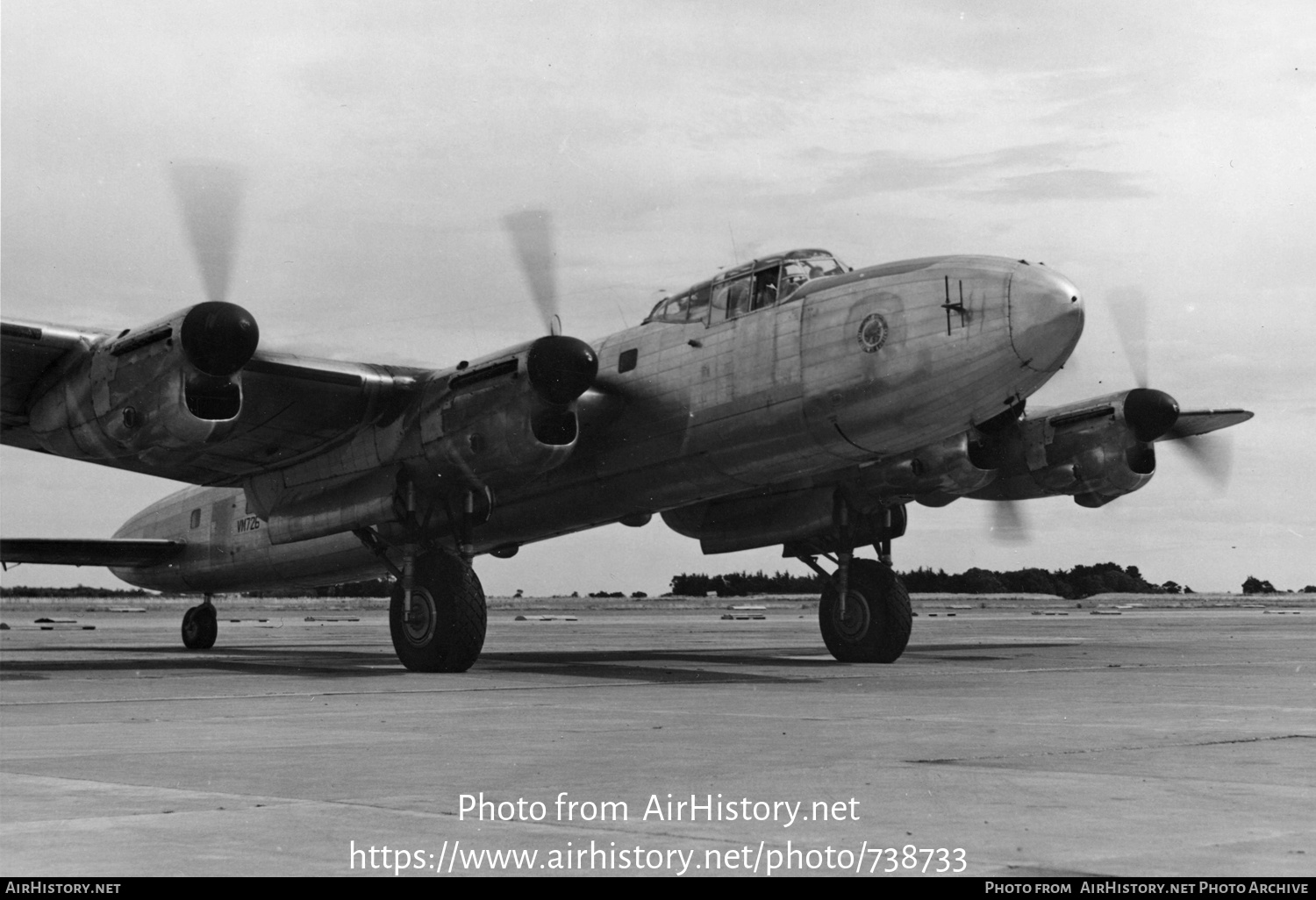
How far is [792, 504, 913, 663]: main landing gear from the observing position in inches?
886

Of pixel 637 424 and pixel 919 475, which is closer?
pixel 637 424

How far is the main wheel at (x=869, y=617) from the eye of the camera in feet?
73.7

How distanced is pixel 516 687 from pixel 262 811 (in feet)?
32.5

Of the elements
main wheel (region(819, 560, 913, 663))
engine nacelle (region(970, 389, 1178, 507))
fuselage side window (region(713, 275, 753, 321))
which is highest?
fuselage side window (region(713, 275, 753, 321))

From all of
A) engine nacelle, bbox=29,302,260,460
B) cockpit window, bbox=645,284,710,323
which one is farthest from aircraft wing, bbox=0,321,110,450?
cockpit window, bbox=645,284,710,323

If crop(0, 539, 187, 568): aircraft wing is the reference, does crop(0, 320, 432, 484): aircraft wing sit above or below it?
above

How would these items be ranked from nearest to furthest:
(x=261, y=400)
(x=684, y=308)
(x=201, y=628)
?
(x=684, y=308), (x=261, y=400), (x=201, y=628)

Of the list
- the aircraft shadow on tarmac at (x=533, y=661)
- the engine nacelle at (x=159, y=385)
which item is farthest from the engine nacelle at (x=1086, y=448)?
the engine nacelle at (x=159, y=385)

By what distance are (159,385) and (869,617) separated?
454 inches

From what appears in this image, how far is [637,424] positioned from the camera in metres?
19.3

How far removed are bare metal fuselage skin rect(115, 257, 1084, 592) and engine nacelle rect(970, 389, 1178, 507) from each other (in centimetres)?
530

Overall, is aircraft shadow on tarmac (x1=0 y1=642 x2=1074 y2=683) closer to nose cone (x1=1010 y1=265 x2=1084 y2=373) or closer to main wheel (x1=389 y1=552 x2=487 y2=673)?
main wheel (x1=389 y1=552 x2=487 y2=673)

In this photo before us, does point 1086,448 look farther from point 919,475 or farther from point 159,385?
point 159,385

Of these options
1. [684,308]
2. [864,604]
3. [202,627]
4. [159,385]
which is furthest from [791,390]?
[202,627]
